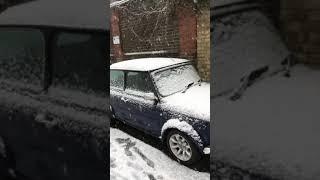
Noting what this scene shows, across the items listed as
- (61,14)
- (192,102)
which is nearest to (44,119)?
(61,14)

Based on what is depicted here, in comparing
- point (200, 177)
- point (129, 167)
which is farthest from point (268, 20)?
point (129, 167)

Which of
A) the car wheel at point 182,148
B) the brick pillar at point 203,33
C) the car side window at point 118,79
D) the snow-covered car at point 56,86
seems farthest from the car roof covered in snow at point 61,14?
the brick pillar at point 203,33

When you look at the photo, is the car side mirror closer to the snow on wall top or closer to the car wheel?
the car wheel

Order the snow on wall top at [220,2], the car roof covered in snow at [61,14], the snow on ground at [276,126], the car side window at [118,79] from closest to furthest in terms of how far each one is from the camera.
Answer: the snow on ground at [276,126] < the snow on wall top at [220,2] < the car roof covered in snow at [61,14] < the car side window at [118,79]

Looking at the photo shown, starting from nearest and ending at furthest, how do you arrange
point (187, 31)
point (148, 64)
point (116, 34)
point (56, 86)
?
point (56, 86) → point (148, 64) → point (187, 31) → point (116, 34)

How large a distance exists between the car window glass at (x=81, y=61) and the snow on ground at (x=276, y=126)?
1.95 feet

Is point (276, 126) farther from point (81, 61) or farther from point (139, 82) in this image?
point (139, 82)

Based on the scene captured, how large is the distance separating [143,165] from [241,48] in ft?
6.95

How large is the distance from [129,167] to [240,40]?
7.15 ft

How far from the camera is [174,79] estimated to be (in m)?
3.29

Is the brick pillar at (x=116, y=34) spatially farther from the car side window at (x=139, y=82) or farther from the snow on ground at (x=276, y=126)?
the snow on ground at (x=276, y=126)

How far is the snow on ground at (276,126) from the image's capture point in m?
1.13

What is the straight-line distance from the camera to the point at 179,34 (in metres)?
4.21

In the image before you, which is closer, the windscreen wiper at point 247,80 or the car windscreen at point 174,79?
the windscreen wiper at point 247,80
